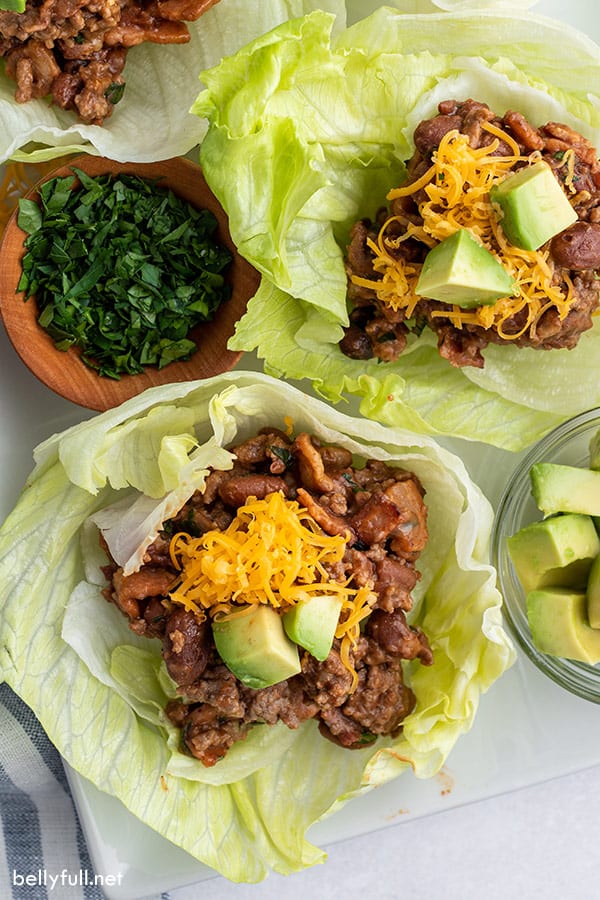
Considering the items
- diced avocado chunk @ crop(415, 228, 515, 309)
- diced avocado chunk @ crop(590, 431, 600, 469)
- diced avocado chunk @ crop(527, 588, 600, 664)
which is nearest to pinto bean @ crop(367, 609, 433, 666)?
diced avocado chunk @ crop(527, 588, 600, 664)

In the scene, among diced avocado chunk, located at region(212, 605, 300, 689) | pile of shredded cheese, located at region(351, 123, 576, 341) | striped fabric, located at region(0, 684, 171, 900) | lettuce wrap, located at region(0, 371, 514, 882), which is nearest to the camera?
diced avocado chunk, located at region(212, 605, 300, 689)

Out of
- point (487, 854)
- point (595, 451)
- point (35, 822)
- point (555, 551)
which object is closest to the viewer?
point (555, 551)

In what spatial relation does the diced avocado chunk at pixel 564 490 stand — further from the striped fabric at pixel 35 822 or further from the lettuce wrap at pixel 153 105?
the striped fabric at pixel 35 822

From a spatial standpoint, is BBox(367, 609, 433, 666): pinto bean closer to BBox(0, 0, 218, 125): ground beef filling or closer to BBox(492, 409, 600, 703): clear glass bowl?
BBox(492, 409, 600, 703): clear glass bowl

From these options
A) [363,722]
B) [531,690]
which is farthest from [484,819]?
[363,722]

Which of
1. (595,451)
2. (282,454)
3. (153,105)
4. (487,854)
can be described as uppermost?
(153,105)

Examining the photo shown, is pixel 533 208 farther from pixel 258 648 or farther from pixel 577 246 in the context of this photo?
pixel 258 648

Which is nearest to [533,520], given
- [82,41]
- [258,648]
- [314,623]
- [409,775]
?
[409,775]
